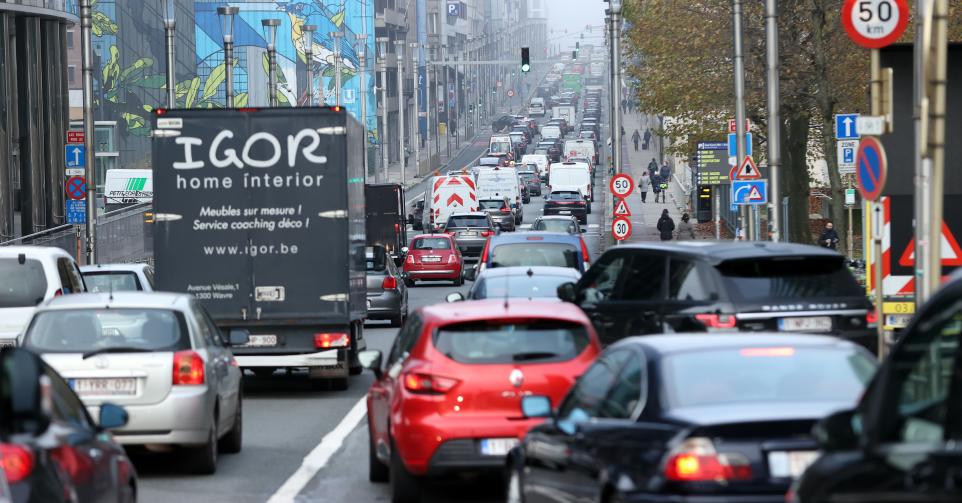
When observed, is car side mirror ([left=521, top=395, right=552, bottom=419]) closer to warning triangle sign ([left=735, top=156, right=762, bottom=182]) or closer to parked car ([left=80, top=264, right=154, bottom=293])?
parked car ([left=80, top=264, right=154, bottom=293])

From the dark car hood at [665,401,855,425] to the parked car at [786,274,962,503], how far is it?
4.35ft

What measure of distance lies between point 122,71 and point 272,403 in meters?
110

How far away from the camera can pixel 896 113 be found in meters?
18.9

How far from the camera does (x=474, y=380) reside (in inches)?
457

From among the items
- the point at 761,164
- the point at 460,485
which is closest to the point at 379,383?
the point at 460,485

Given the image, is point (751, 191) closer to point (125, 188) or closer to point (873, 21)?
point (873, 21)

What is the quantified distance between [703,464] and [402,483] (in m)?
4.97

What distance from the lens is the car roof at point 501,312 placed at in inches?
470

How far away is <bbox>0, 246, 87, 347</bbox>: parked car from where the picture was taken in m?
20.8

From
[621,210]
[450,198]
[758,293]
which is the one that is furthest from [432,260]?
[758,293]

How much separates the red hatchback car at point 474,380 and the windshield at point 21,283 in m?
9.66

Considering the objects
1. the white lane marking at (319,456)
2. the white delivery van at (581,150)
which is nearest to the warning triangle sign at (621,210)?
the white lane marking at (319,456)

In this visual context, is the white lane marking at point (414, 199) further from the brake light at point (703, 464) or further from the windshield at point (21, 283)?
the brake light at point (703, 464)

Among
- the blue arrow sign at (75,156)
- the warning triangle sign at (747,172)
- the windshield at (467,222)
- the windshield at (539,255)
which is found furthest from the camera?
the windshield at (467,222)
